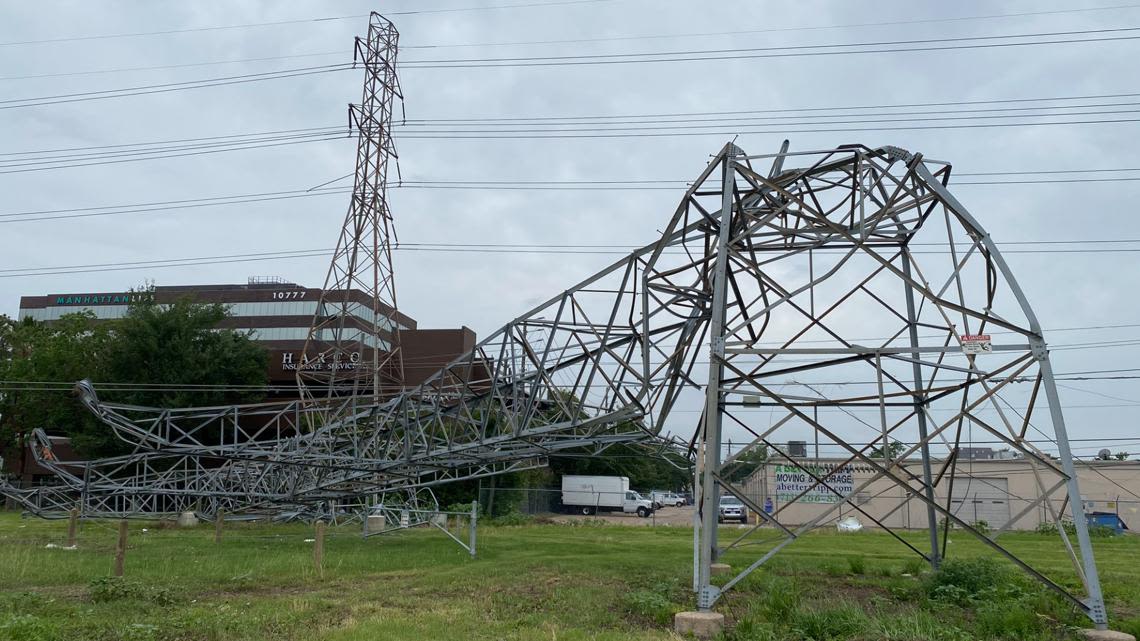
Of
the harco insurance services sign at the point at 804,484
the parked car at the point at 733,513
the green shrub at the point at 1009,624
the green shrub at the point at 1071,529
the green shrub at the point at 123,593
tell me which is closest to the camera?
the green shrub at the point at 1009,624

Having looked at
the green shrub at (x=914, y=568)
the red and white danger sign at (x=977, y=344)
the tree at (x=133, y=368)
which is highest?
the tree at (x=133, y=368)

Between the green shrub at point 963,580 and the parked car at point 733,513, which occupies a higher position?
the green shrub at point 963,580

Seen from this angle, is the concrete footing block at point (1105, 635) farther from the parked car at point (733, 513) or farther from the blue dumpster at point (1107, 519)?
the parked car at point (733, 513)

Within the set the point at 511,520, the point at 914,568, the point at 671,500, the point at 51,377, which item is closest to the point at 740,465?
the point at 511,520

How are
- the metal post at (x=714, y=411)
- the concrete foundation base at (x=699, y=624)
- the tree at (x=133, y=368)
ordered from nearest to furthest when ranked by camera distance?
the concrete foundation base at (x=699, y=624), the metal post at (x=714, y=411), the tree at (x=133, y=368)

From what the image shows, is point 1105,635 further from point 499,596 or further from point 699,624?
point 499,596

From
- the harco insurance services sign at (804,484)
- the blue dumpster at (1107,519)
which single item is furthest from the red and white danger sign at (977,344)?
the blue dumpster at (1107,519)

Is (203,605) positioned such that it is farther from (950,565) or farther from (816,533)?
(816,533)

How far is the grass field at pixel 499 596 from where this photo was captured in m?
11.9

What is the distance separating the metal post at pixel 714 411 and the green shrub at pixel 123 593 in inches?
352

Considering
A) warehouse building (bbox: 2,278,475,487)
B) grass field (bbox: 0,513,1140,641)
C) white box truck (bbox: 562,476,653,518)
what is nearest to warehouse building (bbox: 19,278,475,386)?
warehouse building (bbox: 2,278,475,487)

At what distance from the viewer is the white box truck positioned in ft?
198

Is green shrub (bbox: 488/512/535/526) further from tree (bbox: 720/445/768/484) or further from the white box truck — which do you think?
the white box truck

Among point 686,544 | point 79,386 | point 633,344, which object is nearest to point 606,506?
point 686,544
